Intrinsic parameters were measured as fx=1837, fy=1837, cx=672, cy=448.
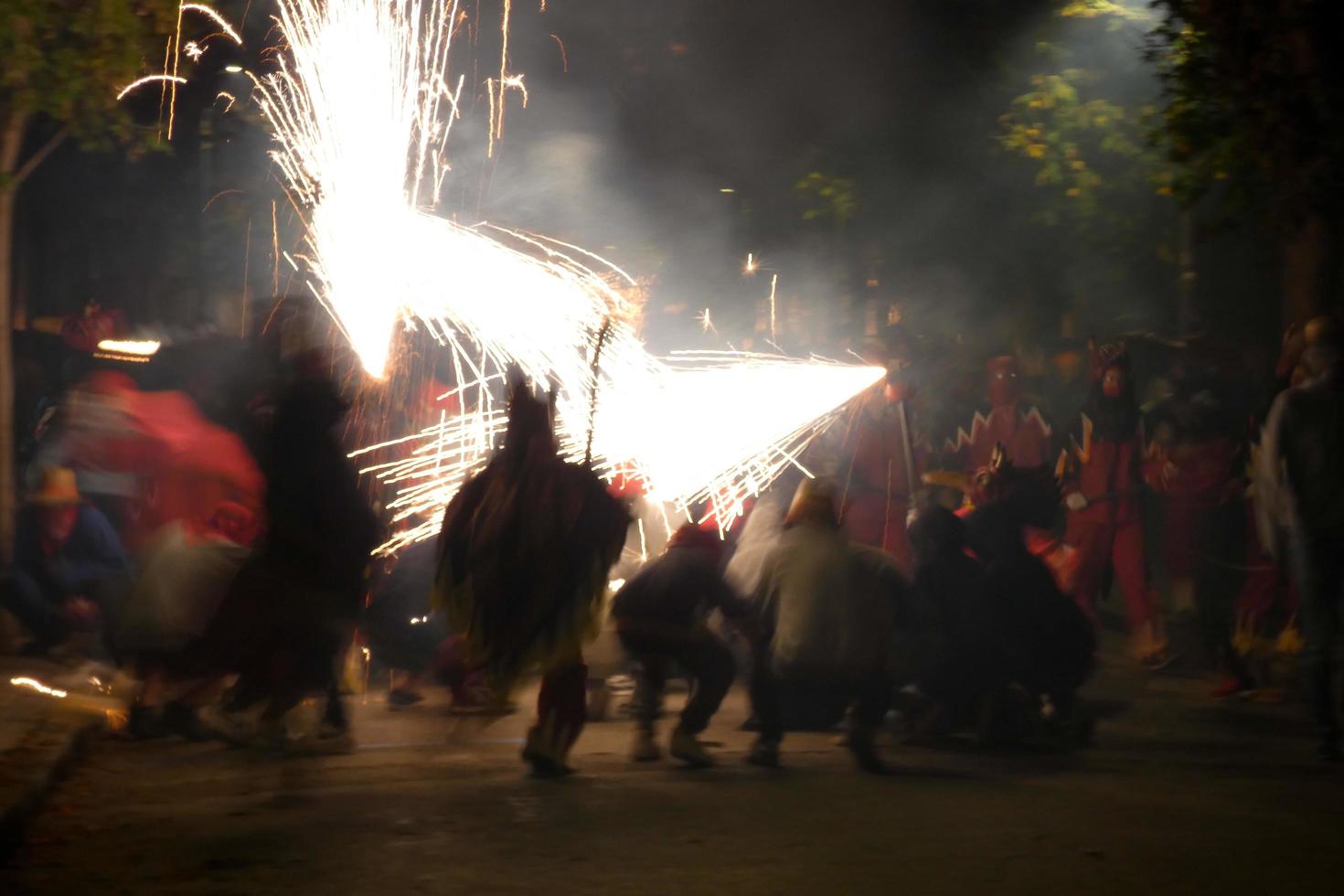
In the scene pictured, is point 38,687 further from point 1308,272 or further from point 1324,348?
point 1308,272

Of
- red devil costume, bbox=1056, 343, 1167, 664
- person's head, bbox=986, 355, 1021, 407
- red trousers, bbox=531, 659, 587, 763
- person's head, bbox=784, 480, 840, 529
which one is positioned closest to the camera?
red trousers, bbox=531, 659, 587, 763

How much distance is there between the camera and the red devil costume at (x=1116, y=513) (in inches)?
470

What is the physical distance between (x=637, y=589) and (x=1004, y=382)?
5.20 metres

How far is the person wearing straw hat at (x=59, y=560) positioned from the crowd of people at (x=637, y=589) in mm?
499

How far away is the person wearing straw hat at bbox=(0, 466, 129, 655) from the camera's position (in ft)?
38.0

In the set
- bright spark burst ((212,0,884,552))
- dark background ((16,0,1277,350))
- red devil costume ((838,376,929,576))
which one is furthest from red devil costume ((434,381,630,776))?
dark background ((16,0,1277,350))

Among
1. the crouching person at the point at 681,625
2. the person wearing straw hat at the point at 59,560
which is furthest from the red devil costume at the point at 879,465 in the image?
the person wearing straw hat at the point at 59,560

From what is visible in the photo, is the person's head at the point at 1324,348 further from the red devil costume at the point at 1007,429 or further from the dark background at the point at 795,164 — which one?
the dark background at the point at 795,164

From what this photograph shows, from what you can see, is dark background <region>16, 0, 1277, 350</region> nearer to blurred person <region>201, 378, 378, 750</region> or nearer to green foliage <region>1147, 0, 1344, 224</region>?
green foliage <region>1147, 0, 1344, 224</region>

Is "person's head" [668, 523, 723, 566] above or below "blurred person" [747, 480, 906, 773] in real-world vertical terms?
above

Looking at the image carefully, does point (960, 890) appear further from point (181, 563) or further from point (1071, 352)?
point (1071, 352)

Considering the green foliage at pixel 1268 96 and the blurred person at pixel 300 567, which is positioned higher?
the green foliage at pixel 1268 96

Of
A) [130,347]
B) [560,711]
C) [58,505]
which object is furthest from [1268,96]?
[130,347]

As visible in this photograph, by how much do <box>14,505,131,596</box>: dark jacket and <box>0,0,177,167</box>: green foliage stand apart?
2699mm
